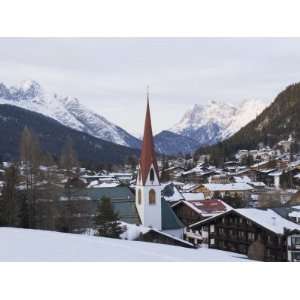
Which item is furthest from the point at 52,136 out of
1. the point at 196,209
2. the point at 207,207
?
the point at 196,209

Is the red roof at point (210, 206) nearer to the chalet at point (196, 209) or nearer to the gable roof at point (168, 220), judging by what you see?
the chalet at point (196, 209)

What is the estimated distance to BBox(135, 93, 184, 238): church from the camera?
14.2 meters

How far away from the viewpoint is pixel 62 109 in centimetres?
14462

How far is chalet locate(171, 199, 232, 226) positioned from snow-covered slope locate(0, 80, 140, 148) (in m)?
76.4

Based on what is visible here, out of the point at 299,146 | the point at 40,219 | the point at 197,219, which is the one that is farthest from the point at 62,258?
the point at 299,146

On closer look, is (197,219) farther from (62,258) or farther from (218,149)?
(218,149)

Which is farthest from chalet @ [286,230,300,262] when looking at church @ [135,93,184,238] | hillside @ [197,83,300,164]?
hillside @ [197,83,300,164]

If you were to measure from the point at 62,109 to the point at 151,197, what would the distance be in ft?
437

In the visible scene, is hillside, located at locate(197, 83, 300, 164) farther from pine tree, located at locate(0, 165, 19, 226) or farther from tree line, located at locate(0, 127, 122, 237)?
pine tree, located at locate(0, 165, 19, 226)

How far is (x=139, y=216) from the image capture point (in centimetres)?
1486

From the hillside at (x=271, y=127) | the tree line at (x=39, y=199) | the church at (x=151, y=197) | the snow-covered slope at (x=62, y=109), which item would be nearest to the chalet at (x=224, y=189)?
the church at (x=151, y=197)

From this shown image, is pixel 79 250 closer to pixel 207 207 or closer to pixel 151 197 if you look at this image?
pixel 151 197

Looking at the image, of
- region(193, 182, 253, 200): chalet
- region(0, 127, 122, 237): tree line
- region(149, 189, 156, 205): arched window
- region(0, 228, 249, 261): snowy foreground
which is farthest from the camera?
region(193, 182, 253, 200): chalet

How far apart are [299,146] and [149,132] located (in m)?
36.4
